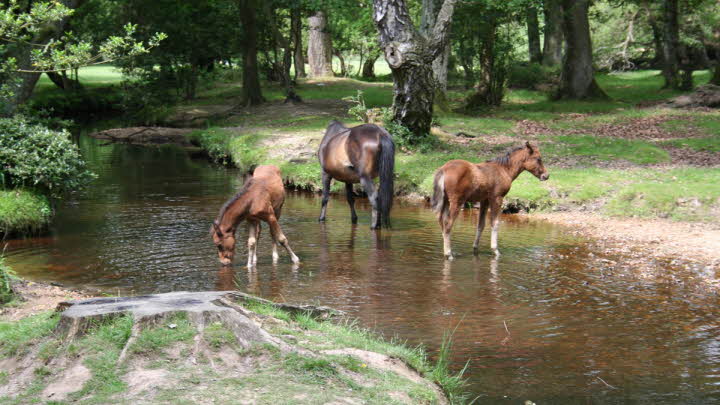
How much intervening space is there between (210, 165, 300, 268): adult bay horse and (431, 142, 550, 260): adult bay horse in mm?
2571

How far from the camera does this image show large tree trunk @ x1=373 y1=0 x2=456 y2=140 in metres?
19.6

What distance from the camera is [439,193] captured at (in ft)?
38.9

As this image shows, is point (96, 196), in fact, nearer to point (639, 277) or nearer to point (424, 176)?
point (424, 176)

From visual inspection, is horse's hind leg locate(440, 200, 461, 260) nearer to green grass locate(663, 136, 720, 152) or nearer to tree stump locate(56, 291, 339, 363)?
tree stump locate(56, 291, 339, 363)

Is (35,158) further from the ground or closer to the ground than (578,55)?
closer to the ground

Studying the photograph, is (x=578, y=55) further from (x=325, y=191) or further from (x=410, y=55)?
(x=325, y=191)

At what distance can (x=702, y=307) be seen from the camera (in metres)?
9.12

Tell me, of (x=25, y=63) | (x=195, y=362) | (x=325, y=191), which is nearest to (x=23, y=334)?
(x=195, y=362)

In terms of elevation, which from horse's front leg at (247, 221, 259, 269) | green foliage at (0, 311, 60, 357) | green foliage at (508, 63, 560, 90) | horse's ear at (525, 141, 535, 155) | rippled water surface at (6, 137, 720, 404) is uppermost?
green foliage at (508, 63, 560, 90)

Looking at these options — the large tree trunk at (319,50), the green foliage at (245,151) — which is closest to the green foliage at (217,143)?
the green foliage at (245,151)

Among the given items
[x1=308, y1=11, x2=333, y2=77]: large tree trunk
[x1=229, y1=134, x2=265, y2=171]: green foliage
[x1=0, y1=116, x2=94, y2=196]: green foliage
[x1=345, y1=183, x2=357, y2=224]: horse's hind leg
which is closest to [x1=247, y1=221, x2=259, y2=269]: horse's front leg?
[x1=345, y1=183, x2=357, y2=224]: horse's hind leg

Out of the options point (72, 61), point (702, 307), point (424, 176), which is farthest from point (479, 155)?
point (72, 61)

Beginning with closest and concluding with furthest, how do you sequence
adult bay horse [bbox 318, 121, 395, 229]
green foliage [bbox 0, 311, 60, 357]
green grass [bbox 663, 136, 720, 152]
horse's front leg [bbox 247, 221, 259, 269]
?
green foliage [bbox 0, 311, 60, 357] → horse's front leg [bbox 247, 221, 259, 269] → adult bay horse [bbox 318, 121, 395, 229] → green grass [bbox 663, 136, 720, 152]

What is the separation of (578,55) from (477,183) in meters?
20.5
